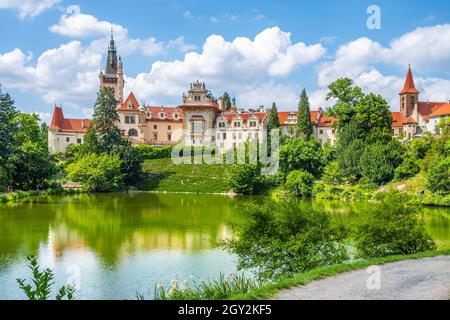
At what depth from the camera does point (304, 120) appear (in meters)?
54.3

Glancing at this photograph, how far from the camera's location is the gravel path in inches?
323

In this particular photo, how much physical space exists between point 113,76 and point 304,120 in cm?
3078

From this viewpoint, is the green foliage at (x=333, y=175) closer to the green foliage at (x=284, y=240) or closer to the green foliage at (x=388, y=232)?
the green foliage at (x=388, y=232)

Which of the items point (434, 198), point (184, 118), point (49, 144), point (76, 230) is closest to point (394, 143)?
point (434, 198)

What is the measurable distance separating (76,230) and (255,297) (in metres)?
15.0

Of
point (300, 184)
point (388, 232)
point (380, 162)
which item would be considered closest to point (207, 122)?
point (300, 184)

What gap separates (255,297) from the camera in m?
8.12

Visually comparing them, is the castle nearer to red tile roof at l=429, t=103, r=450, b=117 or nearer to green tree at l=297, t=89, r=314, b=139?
red tile roof at l=429, t=103, r=450, b=117

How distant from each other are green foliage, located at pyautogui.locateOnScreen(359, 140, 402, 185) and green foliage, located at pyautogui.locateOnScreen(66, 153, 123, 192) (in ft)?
71.9

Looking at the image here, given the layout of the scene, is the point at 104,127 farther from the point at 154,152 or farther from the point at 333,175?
the point at 333,175

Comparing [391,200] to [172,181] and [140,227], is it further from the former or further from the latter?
[172,181]

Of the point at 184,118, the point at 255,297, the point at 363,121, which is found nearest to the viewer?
the point at 255,297

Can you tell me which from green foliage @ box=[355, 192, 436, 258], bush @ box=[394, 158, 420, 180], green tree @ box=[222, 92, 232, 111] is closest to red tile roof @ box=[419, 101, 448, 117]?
bush @ box=[394, 158, 420, 180]

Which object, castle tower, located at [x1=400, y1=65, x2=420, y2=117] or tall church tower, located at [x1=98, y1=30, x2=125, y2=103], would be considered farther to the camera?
tall church tower, located at [x1=98, y1=30, x2=125, y2=103]
